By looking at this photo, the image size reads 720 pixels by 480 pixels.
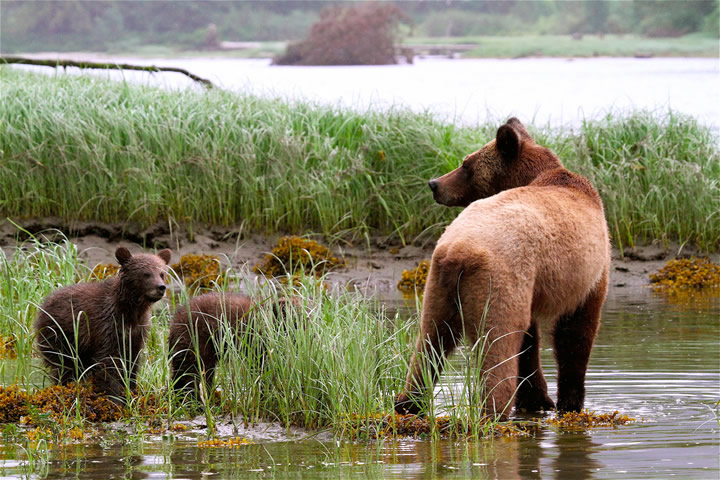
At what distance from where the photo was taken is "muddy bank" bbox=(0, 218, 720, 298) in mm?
13406

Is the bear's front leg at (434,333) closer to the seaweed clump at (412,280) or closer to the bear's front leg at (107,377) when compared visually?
the bear's front leg at (107,377)

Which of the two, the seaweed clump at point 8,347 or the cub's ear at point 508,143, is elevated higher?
the cub's ear at point 508,143

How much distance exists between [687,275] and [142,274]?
27.5ft

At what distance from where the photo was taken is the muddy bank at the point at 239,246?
13.4m

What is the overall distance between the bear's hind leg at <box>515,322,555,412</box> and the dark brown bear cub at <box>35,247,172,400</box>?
7.64 feet

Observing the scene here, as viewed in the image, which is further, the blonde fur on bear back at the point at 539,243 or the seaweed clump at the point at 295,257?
the seaweed clump at the point at 295,257

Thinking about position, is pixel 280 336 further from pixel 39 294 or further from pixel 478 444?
pixel 39 294

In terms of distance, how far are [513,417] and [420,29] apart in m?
49.5

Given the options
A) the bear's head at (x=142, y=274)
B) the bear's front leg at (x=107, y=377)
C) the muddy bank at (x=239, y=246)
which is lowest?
the muddy bank at (x=239, y=246)

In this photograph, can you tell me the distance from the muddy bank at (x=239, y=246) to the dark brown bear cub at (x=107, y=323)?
20.5 feet

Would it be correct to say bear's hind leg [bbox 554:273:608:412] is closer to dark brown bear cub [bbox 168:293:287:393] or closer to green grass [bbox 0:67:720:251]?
dark brown bear cub [bbox 168:293:287:393]

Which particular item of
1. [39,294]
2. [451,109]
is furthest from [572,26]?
[39,294]

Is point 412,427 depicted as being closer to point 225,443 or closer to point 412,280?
point 225,443

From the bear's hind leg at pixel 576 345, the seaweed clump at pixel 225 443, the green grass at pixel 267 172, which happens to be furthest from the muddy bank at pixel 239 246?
the seaweed clump at pixel 225 443
